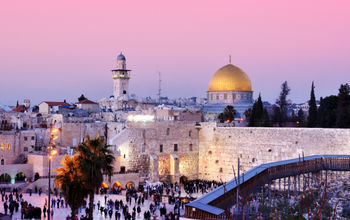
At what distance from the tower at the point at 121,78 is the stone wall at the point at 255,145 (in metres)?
20.0

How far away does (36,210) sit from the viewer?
61.5 ft

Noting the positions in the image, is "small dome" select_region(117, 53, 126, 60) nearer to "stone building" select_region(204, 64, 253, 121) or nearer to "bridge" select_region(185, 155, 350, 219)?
"stone building" select_region(204, 64, 253, 121)

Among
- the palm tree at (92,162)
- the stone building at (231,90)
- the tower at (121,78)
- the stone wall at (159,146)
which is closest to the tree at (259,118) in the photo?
the stone wall at (159,146)

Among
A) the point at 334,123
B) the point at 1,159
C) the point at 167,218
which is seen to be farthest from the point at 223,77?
the point at 167,218

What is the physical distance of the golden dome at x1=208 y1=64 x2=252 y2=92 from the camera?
47000 mm

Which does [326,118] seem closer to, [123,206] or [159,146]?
[159,146]

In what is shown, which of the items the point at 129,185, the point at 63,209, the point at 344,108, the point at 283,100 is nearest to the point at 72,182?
the point at 63,209

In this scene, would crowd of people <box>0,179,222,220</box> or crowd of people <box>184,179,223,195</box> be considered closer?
crowd of people <box>0,179,222,220</box>

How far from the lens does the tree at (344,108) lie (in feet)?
96.9

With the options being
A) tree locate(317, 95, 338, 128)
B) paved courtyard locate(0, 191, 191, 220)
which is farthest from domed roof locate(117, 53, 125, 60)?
paved courtyard locate(0, 191, 191, 220)

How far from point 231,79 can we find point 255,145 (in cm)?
1688

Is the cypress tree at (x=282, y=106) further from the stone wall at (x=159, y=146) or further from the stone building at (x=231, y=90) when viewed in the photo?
the stone wall at (x=159, y=146)

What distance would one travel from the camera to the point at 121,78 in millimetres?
52750

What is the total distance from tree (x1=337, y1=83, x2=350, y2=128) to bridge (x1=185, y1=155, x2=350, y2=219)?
5484 mm
